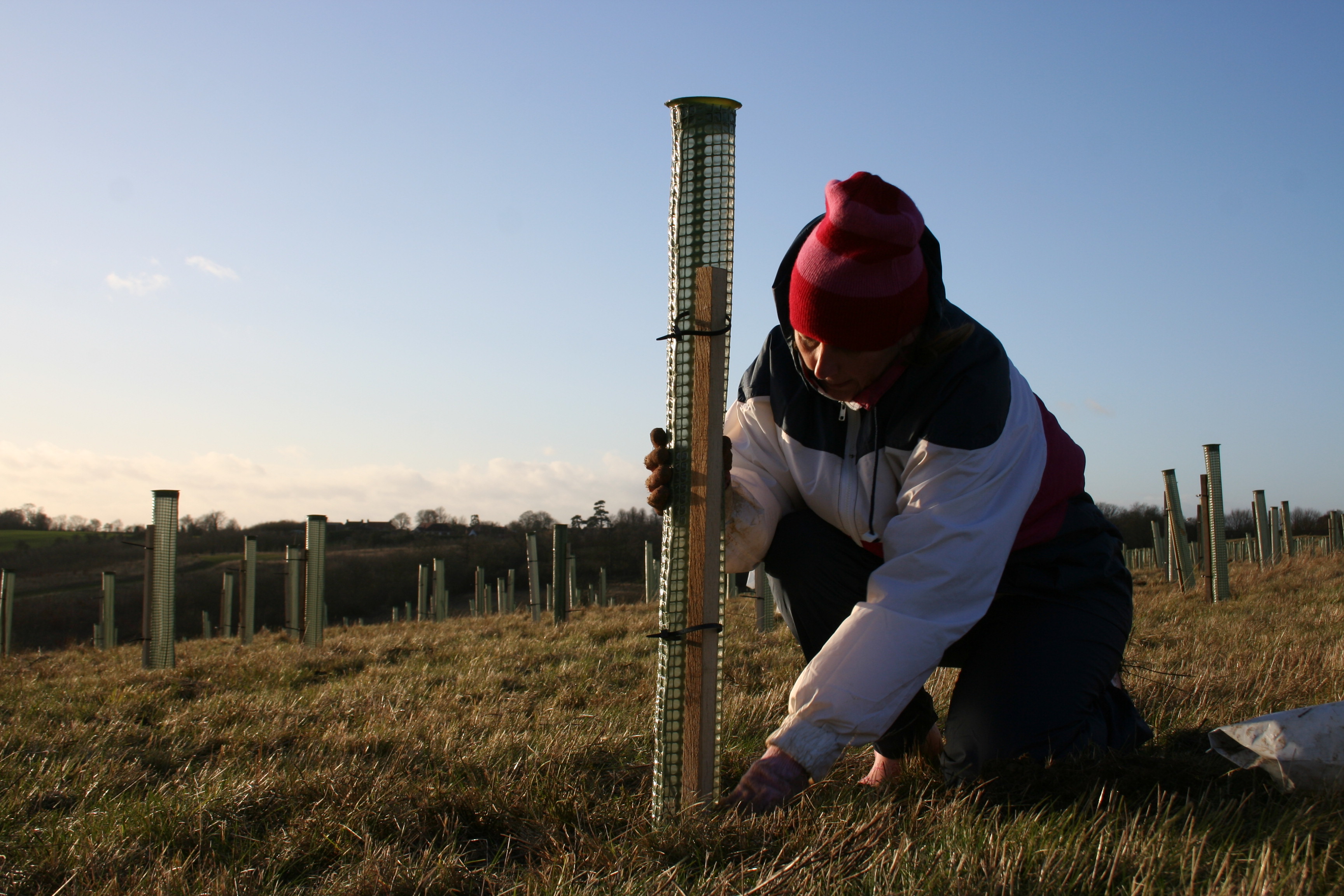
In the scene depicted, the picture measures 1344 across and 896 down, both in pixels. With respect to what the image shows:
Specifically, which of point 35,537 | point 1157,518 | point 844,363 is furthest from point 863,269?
point 35,537

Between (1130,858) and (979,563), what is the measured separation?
651 mm

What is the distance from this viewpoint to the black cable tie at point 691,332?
192 cm

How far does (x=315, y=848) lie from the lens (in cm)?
190

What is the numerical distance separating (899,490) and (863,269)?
0.61m

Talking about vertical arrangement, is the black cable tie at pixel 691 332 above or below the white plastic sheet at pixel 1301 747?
above

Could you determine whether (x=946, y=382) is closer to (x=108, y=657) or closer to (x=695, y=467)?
(x=695, y=467)

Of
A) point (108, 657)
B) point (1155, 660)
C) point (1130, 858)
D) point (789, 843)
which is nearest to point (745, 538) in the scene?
point (789, 843)

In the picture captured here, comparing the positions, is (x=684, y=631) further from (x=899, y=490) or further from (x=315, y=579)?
(x=315, y=579)

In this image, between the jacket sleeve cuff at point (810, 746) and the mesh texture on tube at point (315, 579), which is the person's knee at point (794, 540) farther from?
the mesh texture on tube at point (315, 579)

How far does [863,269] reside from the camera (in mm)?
1998

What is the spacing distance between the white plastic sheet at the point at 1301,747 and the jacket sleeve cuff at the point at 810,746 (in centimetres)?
93

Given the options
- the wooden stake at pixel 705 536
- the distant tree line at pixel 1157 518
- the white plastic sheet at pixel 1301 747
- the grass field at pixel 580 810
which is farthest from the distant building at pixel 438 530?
the white plastic sheet at pixel 1301 747

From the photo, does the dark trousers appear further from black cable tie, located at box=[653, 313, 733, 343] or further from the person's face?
black cable tie, located at box=[653, 313, 733, 343]

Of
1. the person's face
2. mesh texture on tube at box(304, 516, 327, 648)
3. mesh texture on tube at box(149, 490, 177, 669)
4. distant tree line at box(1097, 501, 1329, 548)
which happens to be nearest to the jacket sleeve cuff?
the person's face
